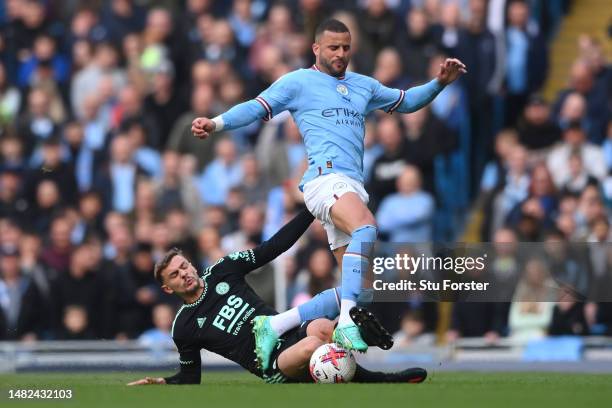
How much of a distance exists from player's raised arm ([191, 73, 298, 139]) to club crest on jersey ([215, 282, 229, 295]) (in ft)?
4.37

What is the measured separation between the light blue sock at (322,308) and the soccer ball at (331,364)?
1.67 feet

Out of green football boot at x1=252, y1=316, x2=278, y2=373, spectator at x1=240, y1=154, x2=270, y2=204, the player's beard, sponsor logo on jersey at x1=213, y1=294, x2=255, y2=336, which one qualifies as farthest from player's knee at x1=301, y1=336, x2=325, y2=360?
spectator at x1=240, y1=154, x2=270, y2=204

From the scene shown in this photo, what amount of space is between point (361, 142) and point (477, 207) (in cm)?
652

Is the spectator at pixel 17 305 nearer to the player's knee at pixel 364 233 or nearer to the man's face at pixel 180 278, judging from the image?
the man's face at pixel 180 278

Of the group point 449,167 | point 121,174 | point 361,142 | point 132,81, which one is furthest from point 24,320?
point 361,142

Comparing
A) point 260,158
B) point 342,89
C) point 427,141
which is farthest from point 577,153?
point 342,89

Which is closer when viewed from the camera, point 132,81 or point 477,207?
point 477,207

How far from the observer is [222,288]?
12.5 metres

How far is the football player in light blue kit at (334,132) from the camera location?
11.8 m

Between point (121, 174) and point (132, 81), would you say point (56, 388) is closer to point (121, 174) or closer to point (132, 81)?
point (121, 174)

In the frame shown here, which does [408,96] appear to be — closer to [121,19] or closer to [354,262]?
[354,262]

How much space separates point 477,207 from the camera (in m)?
18.6

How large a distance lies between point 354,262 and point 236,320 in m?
1.16

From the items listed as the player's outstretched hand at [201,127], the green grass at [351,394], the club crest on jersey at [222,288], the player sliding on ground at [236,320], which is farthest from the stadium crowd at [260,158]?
the player's outstretched hand at [201,127]
